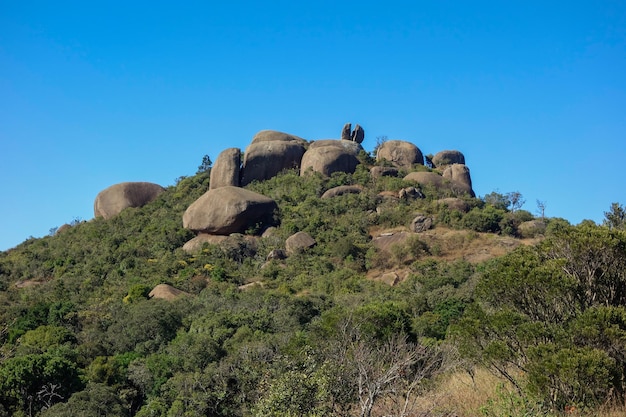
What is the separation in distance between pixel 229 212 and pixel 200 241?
218 cm

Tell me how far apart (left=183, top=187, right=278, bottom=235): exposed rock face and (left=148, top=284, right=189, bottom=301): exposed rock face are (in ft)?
24.4

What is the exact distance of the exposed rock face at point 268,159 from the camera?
4150 cm

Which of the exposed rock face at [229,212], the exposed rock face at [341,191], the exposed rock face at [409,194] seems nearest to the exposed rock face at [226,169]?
the exposed rock face at [229,212]

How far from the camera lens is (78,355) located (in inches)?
790

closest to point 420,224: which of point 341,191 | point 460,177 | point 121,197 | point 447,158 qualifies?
point 341,191

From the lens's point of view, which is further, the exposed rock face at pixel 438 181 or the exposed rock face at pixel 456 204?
the exposed rock face at pixel 438 181

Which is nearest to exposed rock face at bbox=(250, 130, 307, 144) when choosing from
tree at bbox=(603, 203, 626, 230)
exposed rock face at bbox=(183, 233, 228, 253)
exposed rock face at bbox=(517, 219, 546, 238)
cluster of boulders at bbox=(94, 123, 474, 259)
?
cluster of boulders at bbox=(94, 123, 474, 259)

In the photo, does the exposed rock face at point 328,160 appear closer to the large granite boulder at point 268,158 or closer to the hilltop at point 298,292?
the hilltop at point 298,292

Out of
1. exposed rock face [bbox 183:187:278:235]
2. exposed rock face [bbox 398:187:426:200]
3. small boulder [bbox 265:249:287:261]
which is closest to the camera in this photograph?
small boulder [bbox 265:249:287:261]

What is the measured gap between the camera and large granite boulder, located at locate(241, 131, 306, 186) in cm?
4150

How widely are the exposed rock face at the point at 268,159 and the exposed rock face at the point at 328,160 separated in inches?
31.1

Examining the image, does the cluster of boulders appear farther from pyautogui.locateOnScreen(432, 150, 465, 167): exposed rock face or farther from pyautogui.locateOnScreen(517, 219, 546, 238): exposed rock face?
pyautogui.locateOnScreen(517, 219, 546, 238): exposed rock face

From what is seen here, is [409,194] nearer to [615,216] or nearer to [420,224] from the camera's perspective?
[420,224]

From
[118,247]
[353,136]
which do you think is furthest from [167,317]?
[353,136]
